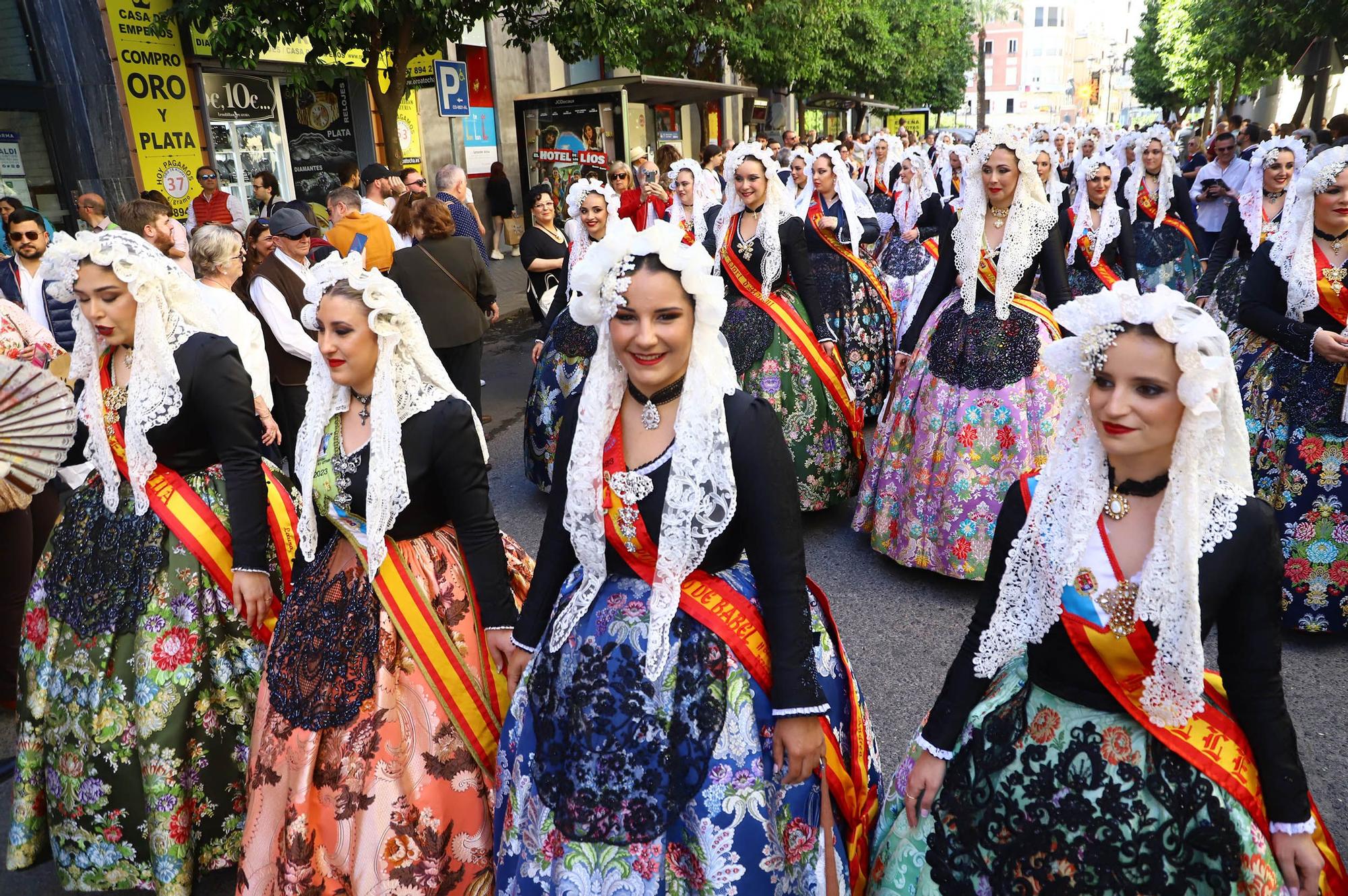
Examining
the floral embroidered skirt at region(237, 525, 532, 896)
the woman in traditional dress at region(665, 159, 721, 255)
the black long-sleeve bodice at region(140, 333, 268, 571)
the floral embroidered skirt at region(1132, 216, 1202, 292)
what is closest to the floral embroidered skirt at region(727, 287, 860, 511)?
the woman in traditional dress at region(665, 159, 721, 255)

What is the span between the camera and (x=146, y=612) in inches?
117

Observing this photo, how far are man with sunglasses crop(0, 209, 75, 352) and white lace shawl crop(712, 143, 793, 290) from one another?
4055mm

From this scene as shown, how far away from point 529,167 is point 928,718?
15656mm

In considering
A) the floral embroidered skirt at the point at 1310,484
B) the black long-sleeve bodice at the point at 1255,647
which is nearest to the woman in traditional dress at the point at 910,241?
the floral embroidered skirt at the point at 1310,484

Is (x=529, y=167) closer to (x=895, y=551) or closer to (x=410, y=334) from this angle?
(x=895, y=551)

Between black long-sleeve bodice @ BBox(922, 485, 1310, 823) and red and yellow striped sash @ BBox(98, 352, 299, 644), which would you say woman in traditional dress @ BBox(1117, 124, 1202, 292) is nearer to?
black long-sleeve bodice @ BBox(922, 485, 1310, 823)

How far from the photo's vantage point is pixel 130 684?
2.98 meters

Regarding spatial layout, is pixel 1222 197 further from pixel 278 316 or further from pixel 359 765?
pixel 359 765

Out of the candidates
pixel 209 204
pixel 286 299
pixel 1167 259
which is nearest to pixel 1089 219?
pixel 1167 259

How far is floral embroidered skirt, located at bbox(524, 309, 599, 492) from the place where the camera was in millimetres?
6008

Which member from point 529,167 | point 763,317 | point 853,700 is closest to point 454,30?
point 529,167

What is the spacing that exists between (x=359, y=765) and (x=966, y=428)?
3332 mm

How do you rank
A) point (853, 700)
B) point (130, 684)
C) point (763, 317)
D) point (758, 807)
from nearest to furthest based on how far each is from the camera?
point (758, 807), point (853, 700), point (130, 684), point (763, 317)

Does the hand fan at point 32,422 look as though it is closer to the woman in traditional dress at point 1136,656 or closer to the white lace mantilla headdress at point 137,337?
the white lace mantilla headdress at point 137,337
